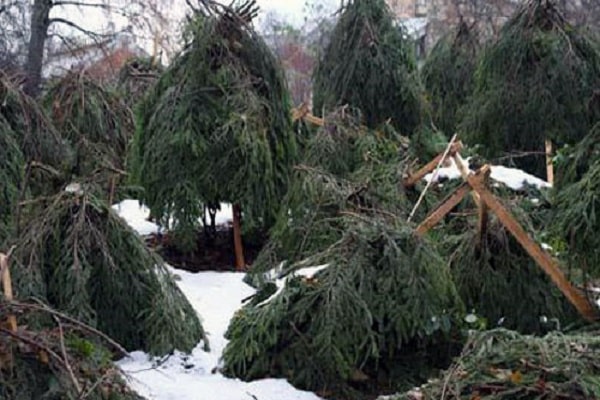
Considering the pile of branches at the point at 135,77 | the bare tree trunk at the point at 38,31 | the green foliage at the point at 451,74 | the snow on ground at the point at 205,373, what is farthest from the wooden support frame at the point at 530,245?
the bare tree trunk at the point at 38,31

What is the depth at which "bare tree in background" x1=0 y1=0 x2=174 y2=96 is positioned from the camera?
15.6m

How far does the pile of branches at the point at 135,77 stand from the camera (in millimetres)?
10820

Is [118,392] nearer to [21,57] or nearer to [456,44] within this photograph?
[456,44]

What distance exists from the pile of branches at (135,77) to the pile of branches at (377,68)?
2.85 m

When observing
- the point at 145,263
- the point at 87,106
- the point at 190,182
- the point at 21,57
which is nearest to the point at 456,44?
the point at 87,106

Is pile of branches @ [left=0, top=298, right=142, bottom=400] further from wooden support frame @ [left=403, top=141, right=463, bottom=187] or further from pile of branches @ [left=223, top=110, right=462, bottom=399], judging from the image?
wooden support frame @ [left=403, top=141, right=463, bottom=187]

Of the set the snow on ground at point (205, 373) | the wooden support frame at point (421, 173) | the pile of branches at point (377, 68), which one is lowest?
the snow on ground at point (205, 373)

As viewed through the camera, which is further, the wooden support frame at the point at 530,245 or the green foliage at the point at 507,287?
the green foliage at the point at 507,287

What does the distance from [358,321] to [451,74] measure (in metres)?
8.70

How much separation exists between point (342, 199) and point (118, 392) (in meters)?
2.80

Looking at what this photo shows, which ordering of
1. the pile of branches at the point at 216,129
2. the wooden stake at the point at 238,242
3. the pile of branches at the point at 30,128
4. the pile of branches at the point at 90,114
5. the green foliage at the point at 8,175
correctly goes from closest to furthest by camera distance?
the green foliage at the point at 8,175 → the pile of branches at the point at 30,128 → the pile of branches at the point at 216,129 → the wooden stake at the point at 238,242 → the pile of branches at the point at 90,114

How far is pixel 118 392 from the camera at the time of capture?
113 inches

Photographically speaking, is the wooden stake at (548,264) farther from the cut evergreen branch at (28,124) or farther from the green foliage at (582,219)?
the cut evergreen branch at (28,124)

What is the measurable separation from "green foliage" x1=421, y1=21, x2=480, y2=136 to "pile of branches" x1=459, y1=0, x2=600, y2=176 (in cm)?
268
